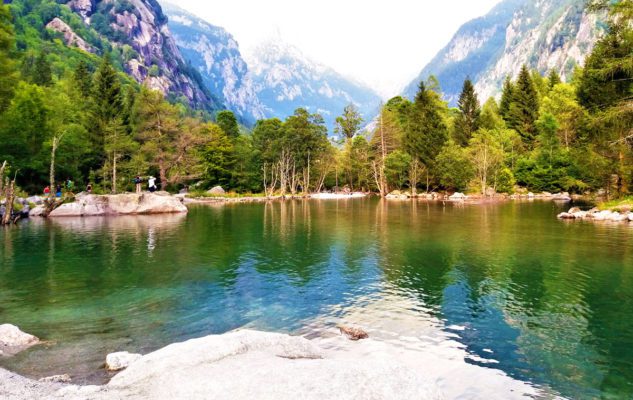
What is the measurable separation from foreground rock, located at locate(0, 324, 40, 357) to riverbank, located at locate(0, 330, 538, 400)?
260 cm

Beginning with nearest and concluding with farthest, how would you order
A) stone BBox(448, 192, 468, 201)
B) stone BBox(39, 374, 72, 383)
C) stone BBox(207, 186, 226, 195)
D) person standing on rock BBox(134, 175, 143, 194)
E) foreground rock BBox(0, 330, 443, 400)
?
foreground rock BBox(0, 330, 443, 400), stone BBox(39, 374, 72, 383), person standing on rock BBox(134, 175, 143, 194), stone BBox(448, 192, 468, 201), stone BBox(207, 186, 226, 195)

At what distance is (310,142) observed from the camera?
93812 mm

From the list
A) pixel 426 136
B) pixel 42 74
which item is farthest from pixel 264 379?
pixel 42 74

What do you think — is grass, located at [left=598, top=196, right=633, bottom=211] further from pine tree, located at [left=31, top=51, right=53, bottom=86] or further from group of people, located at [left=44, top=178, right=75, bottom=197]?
pine tree, located at [left=31, top=51, right=53, bottom=86]

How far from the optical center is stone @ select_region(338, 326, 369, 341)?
1122cm

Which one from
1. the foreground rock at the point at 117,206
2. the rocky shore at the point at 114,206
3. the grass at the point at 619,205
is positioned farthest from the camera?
the foreground rock at the point at 117,206

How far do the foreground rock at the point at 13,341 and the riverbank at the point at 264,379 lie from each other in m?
2.60

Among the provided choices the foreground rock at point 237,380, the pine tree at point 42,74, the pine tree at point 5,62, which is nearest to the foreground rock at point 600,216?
the foreground rock at point 237,380

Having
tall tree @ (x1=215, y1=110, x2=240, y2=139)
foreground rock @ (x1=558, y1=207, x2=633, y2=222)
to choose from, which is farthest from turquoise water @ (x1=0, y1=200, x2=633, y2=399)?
tall tree @ (x1=215, y1=110, x2=240, y2=139)

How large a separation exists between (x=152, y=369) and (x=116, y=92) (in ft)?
238

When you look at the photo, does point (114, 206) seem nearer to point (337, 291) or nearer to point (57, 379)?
point (337, 291)

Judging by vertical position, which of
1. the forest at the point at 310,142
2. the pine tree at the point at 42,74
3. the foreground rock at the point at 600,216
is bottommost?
the foreground rock at the point at 600,216

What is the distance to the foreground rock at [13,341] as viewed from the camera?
10.3m

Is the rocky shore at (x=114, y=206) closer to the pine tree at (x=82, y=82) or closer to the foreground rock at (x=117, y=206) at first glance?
the foreground rock at (x=117, y=206)
